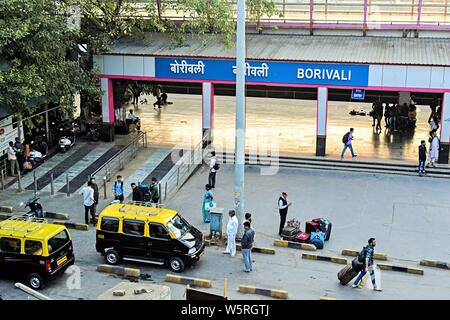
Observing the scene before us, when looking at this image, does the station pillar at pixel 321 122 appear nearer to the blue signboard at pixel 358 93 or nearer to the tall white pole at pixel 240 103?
the blue signboard at pixel 358 93

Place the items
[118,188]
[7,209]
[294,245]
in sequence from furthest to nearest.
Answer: [7,209]
[118,188]
[294,245]

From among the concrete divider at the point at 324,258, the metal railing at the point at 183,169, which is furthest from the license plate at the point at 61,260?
the metal railing at the point at 183,169

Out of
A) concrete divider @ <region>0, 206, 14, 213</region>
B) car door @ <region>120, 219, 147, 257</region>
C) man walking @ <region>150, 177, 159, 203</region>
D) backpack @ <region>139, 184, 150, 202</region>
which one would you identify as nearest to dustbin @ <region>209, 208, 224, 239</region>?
car door @ <region>120, 219, 147, 257</region>

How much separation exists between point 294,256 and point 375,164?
8.75 meters

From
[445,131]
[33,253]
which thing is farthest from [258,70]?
[33,253]

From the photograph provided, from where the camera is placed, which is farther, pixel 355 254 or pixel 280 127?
pixel 280 127

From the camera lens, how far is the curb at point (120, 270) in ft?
55.2

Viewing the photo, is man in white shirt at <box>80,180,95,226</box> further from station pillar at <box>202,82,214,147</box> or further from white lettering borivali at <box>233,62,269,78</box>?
white lettering borivali at <box>233,62,269,78</box>

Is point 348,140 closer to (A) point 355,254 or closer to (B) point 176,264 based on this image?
(A) point 355,254

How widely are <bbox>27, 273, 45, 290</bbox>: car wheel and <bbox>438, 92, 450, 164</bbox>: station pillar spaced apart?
1599 cm

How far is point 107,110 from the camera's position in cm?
2830

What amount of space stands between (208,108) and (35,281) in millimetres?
12765

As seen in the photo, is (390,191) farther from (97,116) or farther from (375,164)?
(97,116)

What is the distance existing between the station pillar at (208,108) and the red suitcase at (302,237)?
9.04 metres
